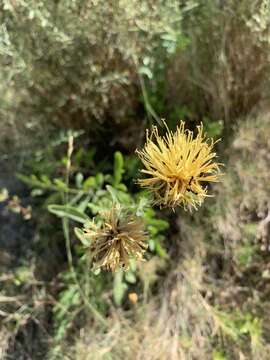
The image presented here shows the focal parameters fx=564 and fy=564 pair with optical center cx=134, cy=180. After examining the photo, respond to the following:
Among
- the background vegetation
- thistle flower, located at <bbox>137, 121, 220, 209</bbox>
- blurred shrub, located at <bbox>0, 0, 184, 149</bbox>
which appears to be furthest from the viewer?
the background vegetation

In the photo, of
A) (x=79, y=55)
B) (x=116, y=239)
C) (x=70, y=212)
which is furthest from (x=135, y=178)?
(x=116, y=239)

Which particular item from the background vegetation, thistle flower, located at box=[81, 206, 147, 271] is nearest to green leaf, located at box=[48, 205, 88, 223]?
the background vegetation

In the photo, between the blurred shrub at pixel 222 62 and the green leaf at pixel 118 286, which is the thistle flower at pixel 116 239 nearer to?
the green leaf at pixel 118 286

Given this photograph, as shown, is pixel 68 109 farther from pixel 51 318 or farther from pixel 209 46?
pixel 51 318

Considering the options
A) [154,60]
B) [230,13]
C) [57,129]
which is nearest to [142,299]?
[57,129]

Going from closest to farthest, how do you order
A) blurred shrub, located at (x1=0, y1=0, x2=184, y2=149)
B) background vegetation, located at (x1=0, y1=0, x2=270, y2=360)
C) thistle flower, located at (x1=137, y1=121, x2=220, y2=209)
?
thistle flower, located at (x1=137, y1=121, x2=220, y2=209) < blurred shrub, located at (x1=0, y1=0, x2=184, y2=149) < background vegetation, located at (x1=0, y1=0, x2=270, y2=360)

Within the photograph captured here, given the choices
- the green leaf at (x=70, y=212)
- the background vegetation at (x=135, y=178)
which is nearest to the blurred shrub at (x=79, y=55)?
the background vegetation at (x=135, y=178)

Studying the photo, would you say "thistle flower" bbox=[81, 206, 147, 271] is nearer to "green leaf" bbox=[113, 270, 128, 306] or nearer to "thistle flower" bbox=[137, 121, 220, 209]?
"thistle flower" bbox=[137, 121, 220, 209]
